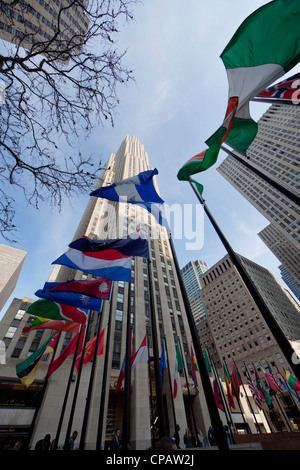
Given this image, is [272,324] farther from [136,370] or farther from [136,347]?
[136,370]

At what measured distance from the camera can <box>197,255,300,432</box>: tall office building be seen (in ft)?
168

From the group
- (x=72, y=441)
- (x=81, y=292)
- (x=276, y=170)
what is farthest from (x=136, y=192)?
(x=276, y=170)

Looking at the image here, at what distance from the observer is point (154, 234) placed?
5550cm

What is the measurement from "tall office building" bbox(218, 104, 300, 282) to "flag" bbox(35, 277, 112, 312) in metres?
70.5

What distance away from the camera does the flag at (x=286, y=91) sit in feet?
21.0

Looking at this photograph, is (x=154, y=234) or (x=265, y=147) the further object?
(x=265, y=147)

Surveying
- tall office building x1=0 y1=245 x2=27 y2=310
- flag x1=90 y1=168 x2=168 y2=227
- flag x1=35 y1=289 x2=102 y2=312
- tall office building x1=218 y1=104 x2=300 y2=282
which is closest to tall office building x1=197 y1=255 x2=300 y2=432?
tall office building x1=218 y1=104 x2=300 y2=282

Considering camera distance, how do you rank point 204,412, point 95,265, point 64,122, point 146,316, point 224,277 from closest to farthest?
point 64,122
point 95,265
point 204,412
point 146,316
point 224,277

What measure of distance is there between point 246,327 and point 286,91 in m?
75.4

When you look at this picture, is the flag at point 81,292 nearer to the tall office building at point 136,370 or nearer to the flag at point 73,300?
the flag at point 73,300

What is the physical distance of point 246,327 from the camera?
6750 centimetres

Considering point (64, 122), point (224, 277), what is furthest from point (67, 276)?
point (224, 277)
